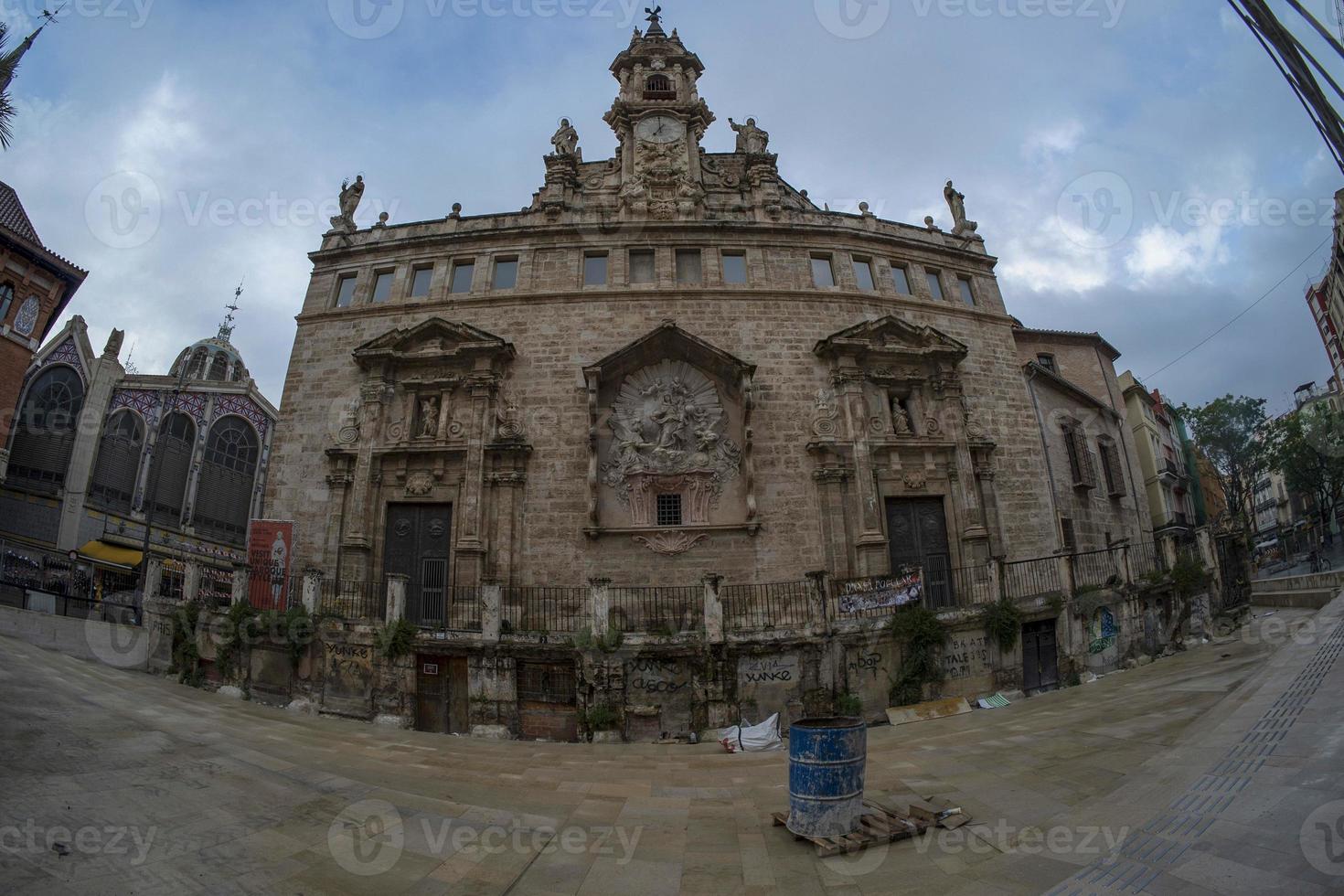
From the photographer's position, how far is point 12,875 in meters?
4.13

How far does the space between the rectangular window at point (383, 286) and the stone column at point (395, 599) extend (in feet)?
34.9

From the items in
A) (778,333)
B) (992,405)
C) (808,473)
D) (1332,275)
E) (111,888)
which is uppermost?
(1332,275)

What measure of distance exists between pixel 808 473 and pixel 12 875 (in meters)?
15.3

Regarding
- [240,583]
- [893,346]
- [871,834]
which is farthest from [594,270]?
[871,834]

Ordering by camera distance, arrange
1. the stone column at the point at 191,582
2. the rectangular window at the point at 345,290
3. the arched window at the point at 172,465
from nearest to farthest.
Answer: the stone column at the point at 191,582 → the rectangular window at the point at 345,290 → the arched window at the point at 172,465

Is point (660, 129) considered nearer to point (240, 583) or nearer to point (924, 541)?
point (924, 541)

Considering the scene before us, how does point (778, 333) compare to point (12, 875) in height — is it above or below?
above

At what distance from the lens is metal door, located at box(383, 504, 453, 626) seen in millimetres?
15891

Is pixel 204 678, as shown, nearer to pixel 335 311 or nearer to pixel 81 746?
pixel 81 746

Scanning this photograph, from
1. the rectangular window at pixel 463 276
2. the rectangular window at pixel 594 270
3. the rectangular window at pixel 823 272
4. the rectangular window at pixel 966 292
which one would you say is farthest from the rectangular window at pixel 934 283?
the rectangular window at pixel 463 276

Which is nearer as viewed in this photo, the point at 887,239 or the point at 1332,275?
the point at 887,239

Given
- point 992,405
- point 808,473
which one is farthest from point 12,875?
point 992,405

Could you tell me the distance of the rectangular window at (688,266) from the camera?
19.0m

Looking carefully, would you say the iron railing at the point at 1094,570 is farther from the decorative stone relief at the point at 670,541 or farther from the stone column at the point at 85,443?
the stone column at the point at 85,443
